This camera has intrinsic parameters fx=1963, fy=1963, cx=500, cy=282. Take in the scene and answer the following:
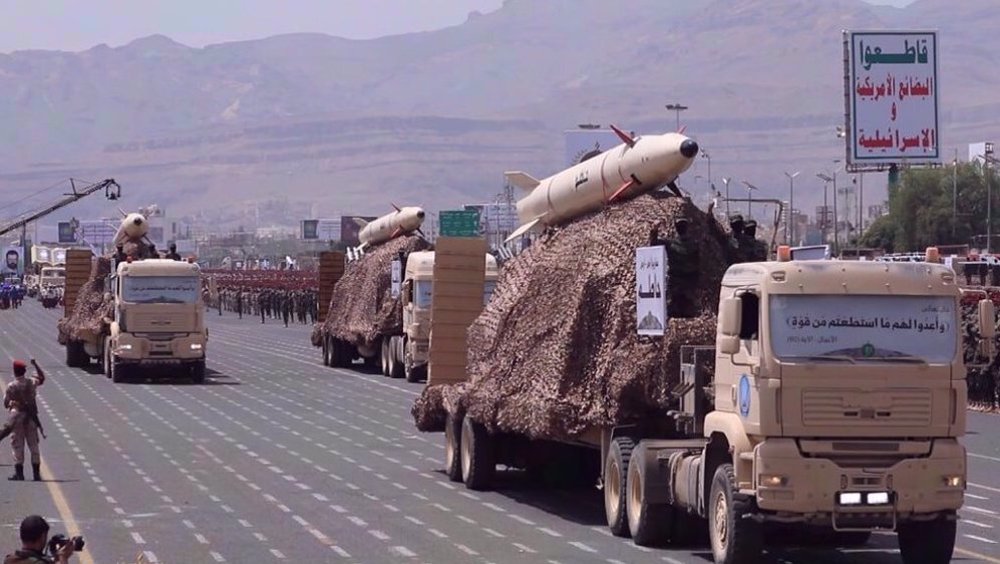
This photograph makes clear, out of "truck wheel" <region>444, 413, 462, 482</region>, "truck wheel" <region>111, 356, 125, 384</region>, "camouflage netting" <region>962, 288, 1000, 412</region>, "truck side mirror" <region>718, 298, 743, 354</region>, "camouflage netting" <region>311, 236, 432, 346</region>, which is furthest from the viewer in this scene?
"camouflage netting" <region>311, 236, 432, 346</region>

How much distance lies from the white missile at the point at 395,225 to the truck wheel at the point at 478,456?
29.2 metres

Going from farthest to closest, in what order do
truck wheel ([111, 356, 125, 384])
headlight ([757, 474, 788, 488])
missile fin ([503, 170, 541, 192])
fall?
truck wheel ([111, 356, 125, 384]), missile fin ([503, 170, 541, 192]), headlight ([757, 474, 788, 488])

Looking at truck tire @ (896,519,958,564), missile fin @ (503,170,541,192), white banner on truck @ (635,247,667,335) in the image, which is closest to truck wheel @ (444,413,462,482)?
missile fin @ (503,170,541,192)

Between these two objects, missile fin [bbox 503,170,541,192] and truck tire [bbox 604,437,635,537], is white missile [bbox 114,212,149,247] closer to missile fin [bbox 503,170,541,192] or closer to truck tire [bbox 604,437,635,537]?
missile fin [bbox 503,170,541,192]

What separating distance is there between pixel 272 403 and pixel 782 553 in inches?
962

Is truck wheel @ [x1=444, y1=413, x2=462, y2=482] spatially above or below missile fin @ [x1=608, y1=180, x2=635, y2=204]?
below

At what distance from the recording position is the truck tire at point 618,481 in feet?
63.7

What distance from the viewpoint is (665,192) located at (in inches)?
890

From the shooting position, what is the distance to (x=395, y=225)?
179ft

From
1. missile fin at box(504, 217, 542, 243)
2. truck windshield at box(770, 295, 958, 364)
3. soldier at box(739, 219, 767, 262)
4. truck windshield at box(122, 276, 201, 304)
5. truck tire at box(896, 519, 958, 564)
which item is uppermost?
missile fin at box(504, 217, 542, 243)

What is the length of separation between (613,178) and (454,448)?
4.86m

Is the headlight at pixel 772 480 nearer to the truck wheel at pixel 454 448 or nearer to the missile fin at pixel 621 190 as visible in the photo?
the missile fin at pixel 621 190

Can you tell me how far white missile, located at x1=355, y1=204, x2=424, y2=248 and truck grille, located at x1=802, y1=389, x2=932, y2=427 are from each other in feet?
124

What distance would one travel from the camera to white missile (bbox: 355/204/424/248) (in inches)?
2130
